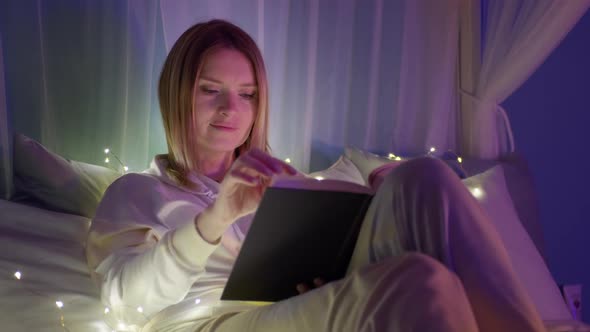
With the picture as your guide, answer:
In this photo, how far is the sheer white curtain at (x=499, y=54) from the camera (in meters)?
1.99

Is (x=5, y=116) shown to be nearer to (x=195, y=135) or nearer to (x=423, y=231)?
(x=195, y=135)

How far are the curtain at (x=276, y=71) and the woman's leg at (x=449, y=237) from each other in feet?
3.38

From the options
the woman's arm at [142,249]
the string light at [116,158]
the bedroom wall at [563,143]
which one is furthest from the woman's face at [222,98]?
the bedroom wall at [563,143]

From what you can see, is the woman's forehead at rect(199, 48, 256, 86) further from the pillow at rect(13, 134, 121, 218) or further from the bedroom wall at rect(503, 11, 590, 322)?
the bedroom wall at rect(503, 11, 590, 322)

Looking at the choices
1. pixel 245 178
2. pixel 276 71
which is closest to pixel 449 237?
pixel 245 178

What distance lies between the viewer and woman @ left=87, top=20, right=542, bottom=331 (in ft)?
2.85

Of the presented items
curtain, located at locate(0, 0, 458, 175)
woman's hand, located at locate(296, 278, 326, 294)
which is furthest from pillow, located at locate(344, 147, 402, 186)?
woman's hand, located at locate(296, 278, 326, 294)

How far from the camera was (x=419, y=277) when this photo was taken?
85 centimetres

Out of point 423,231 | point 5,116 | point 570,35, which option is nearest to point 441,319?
point 423,231

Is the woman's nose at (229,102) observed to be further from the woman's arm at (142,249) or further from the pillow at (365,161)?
the pillow at (365,161)

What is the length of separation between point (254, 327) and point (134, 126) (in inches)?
39.3

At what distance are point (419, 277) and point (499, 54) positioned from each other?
4.76 ft

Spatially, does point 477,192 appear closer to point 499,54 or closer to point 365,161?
point 365,161

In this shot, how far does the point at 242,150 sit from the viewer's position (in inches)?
67.9
